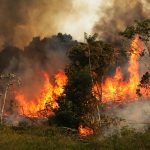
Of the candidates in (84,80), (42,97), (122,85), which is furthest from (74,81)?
(42,97)

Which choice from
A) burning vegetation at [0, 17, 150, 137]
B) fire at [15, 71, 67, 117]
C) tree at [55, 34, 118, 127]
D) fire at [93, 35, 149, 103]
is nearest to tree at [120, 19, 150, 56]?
burning vegetation at [0, 17, 150, 137]

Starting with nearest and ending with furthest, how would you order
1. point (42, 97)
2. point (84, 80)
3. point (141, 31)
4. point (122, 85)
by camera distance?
1. point (141, 31)
2. point (84, 80)
3. point (122, 85)
4. point (42, 97)

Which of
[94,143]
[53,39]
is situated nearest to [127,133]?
[94,143]

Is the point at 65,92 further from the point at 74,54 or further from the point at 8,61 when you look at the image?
the point at 8,61

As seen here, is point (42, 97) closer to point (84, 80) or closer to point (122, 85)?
point (122, 85)

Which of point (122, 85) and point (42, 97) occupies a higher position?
point (122, 85)

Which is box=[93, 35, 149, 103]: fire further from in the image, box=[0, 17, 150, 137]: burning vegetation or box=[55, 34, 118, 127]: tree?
box=[55, 34, 118, 127]: tree

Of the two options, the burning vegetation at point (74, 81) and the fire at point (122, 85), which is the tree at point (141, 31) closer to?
the burning vegetation at point (74, 81)

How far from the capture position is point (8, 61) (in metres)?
123

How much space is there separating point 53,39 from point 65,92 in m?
64.6

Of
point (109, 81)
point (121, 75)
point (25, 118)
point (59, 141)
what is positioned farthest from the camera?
point (121, 75)

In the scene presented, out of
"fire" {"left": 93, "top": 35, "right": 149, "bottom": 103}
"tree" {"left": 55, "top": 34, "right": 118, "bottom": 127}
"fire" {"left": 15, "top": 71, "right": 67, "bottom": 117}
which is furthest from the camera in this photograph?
"fire" {"left": 15, "top": 71, "right": 67, "bottom": 117}

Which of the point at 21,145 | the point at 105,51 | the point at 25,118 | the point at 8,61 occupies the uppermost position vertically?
the point at 8,61

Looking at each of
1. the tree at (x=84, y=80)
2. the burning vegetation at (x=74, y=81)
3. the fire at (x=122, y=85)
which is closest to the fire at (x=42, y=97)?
the burning vegetation at (x=74, y=81)
